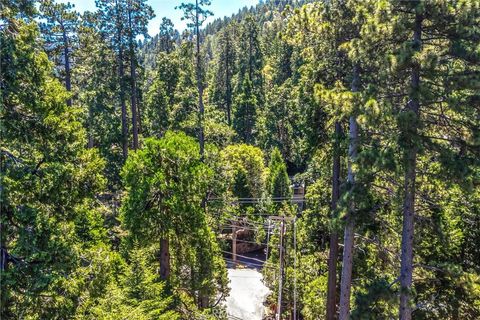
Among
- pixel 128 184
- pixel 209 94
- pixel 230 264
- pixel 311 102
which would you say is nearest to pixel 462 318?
pixel 311 102

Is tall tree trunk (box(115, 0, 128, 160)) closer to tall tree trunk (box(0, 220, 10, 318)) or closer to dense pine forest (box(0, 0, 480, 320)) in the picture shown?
dense pine forest (box(0, 0, 480, 320))

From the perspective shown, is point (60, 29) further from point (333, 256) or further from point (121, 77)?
point (333, 256)

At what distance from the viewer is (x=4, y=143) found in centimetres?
745

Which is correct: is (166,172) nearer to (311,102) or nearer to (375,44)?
(311,102)

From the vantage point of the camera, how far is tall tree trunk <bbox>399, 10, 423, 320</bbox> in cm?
708

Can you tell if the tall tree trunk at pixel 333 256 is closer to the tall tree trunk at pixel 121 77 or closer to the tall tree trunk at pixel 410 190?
the tall tree trunk at pixel 410 190

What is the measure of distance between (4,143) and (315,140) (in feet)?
28.2

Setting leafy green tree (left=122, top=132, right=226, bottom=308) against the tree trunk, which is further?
the tree trunk

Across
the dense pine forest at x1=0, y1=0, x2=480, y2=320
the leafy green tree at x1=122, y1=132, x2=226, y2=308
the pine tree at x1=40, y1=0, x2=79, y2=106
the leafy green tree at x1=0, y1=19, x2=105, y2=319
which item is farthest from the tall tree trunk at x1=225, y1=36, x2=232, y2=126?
the leafy green tree at x1=0, y1=19, x2=105, y2=319

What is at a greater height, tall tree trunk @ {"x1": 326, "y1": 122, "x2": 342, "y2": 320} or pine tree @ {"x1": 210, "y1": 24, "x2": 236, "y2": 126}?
pine tree @ {"x1": 210, "y1": 24, "x2": 236, "y2": 126}

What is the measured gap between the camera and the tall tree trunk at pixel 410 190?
7.08m

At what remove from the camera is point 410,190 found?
25.2 ft

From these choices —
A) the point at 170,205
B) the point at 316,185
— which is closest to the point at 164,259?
the point at 170,205

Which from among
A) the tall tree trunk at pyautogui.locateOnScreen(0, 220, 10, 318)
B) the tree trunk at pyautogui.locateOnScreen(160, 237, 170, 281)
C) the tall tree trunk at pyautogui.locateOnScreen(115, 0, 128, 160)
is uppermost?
the tall tree trunk at pyautogui.locateOnScreen(115, 0, 128, 160)
